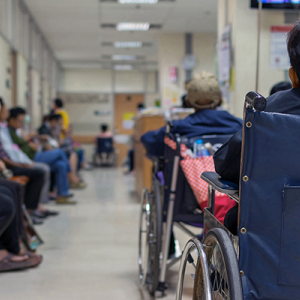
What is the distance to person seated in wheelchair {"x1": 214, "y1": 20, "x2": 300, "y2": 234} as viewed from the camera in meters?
1.10

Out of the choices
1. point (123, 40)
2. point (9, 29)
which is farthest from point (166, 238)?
point (123, 40)

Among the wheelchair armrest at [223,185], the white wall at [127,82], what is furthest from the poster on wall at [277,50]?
the white wall at [127,82]

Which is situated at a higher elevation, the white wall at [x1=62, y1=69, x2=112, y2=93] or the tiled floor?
the white wall at [x1=62, y1=69, x2=112, y2=93]

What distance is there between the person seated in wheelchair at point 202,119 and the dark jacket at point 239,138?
0.96 meters

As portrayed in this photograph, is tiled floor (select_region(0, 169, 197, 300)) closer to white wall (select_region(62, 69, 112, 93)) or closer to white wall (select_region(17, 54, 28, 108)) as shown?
white wall (select_region(17, 54, 28, 108))

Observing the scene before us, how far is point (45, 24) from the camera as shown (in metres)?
8.09

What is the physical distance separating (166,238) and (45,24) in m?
7.06

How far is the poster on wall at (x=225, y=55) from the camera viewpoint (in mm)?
3936

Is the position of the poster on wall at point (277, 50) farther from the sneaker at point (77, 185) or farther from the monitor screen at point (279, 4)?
the sneaker at point (77, 185)

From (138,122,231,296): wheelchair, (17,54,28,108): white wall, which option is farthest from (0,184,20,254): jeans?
(17,54,28,108): white wall

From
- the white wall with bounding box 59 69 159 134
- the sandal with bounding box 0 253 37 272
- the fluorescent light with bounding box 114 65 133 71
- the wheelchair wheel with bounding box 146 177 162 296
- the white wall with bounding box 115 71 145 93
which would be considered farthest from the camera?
the white wall with bounding box 115 71 145 93

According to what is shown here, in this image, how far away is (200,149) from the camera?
2.04 metres

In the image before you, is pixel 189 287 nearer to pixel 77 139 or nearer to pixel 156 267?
pixel 156 267

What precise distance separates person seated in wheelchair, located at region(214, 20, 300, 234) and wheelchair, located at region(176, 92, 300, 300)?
10 cm
